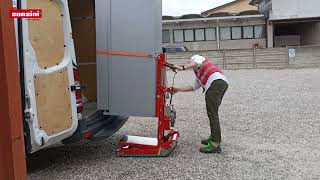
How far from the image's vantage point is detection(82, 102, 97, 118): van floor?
6.81 meters

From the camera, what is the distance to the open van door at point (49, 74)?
5289 millimetres

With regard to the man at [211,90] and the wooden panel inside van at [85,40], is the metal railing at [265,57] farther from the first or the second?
the man at [211,90]

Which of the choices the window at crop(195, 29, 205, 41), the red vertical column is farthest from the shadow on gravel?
the window at crop(195, 29, 205, 41)

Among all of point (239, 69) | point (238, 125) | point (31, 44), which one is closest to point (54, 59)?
point (31, 44)

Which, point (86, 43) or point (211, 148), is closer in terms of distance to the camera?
point (211, 148)

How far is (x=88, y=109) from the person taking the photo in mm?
7191

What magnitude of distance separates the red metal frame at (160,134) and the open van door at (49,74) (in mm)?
1228

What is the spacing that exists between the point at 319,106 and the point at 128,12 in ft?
23.5

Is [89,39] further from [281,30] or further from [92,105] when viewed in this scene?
[281,30]

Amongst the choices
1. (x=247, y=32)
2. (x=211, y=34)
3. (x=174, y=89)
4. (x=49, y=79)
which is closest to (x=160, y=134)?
(x=174, y=89)

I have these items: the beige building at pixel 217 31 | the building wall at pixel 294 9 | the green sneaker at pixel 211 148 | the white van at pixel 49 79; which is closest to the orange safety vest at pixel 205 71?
the green sneaker at pixel 211 148

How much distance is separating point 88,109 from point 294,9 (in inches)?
1601

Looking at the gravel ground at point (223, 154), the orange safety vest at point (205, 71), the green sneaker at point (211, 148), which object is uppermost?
the orange safety vest at point (205, 71)

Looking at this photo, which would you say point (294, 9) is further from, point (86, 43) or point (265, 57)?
point (86, 43)
